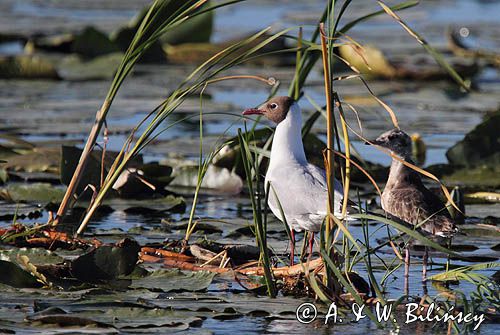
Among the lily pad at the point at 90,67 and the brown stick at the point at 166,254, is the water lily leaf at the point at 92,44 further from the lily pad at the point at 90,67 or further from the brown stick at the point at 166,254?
the brown stick at the point at 166,254

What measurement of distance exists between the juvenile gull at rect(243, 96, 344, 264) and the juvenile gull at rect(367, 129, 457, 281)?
1.20ft

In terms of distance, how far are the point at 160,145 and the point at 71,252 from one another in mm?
3414

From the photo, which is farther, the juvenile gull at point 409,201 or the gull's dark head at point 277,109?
the gull's dark head at point 277,109

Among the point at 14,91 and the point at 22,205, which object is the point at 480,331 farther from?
the point at 14,91

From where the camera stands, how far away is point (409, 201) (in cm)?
526

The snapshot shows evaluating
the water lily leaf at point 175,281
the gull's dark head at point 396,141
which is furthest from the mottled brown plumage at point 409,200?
the water lily leaf at point 175,281

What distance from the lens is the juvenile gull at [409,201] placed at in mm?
5012

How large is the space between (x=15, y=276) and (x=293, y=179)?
1.37m

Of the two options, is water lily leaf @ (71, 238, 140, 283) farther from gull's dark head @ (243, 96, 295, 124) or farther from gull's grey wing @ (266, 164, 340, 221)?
gull's dark head @ (243, 96, 295, 124)

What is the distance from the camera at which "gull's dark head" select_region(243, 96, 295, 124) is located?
5.57 meters

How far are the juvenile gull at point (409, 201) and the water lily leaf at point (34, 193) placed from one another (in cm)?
207

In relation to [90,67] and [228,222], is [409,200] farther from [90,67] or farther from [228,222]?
[90,67]

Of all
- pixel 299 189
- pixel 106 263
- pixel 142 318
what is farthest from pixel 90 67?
pixel 142 318

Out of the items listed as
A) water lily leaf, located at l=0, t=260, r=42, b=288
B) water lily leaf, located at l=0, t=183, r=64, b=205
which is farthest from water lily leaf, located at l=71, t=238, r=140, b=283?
water lily leaf, located at l=0, t=183, r=64, b=205
